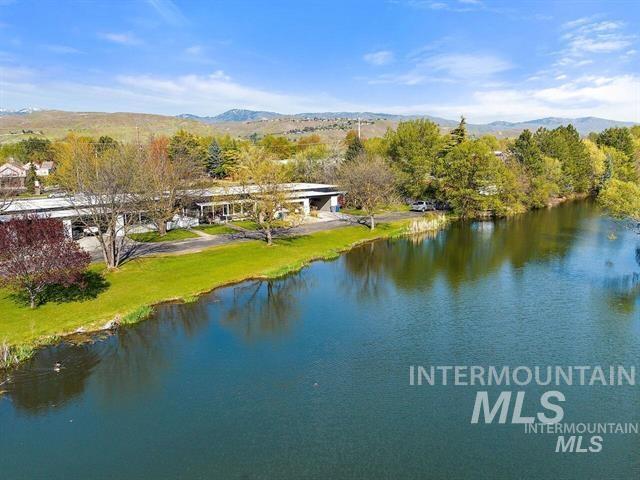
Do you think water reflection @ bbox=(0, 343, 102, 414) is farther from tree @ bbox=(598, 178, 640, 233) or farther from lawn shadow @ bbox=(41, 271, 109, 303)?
tree @ bbox=(598, 178, 640, 233)

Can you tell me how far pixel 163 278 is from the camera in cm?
2969

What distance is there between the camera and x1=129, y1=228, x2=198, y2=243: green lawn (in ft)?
133

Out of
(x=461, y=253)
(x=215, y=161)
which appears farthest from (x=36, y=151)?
(x=461, y=253)

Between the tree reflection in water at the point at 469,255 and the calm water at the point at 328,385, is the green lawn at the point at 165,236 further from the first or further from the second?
the tree reflection in water at the point at 469,255

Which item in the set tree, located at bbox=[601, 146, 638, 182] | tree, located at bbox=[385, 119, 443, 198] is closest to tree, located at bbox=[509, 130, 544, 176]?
tree, located at bbox=[385, 119, 443, 198]

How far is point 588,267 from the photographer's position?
32.8 meters

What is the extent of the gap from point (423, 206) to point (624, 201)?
28.2 m

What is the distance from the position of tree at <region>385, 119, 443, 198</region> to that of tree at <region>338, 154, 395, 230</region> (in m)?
4.85

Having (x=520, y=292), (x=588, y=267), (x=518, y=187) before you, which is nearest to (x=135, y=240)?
(x=520, y=292)

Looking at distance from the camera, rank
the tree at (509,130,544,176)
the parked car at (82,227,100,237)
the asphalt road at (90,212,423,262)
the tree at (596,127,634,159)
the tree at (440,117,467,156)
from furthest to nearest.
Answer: the tree at (596,127,634,159) < the tree at (440,117,467,156) < the tree at (509,130,544,176) < the asphalt road at (90,212,423,262) < the parked car at (82,227,100,237)

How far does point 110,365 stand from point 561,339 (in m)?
20.7

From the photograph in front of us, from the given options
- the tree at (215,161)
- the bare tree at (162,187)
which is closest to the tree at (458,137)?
the bare tree at (162,187)

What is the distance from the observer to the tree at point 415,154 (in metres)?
61.7

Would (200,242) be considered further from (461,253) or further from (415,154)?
(415,154)
